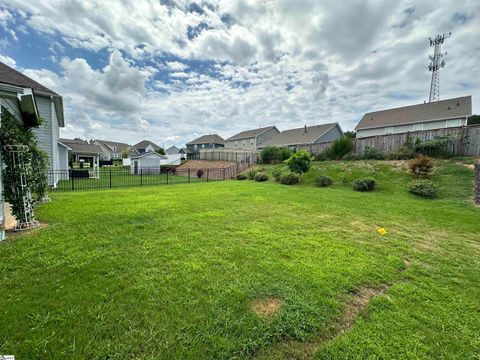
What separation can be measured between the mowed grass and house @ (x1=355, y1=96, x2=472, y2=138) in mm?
22921

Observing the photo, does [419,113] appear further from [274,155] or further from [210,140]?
[210,140]

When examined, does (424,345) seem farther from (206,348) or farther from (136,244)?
(136,244)

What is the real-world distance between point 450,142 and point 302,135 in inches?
869

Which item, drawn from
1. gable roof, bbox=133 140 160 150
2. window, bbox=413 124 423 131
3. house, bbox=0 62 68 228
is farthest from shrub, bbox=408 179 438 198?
gable roof, bbox=133 140 160 150

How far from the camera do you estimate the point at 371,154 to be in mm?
15414

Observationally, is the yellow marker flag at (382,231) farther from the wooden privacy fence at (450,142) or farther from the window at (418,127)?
the window at (418,127)

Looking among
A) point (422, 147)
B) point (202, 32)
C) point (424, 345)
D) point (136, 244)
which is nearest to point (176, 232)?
point (136, 244)

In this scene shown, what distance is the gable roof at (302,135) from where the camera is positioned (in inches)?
1240

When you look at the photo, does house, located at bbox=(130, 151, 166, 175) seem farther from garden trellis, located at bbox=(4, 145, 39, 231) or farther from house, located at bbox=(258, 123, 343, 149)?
garden trellis, located at bbox=(4, 145, 39, 231)

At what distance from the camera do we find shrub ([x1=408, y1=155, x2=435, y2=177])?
10.6m

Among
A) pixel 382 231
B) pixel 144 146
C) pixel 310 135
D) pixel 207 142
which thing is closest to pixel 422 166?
pixel 382 231

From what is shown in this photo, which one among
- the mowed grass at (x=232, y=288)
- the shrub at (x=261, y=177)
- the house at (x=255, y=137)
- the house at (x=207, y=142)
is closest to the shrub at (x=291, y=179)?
the shrub at (x=261, y=177)

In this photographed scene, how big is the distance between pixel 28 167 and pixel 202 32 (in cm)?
1032

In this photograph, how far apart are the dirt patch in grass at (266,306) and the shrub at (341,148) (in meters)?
16.9
